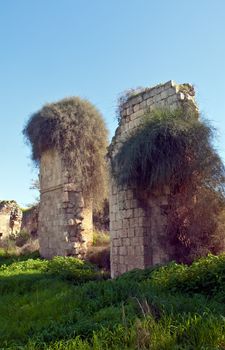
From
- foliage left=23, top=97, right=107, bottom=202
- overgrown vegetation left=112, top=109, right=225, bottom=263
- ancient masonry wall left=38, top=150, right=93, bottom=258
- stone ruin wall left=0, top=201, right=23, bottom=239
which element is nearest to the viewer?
overgrown vegetation left=112, top=109, right=225, bottom=263

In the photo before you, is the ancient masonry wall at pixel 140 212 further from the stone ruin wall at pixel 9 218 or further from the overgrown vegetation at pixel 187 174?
the stone ruin wall at pixel 9 218

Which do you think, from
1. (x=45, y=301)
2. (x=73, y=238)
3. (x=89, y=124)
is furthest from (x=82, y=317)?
(x=89, y=124)

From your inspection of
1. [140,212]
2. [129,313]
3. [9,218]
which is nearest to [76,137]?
[140,212]

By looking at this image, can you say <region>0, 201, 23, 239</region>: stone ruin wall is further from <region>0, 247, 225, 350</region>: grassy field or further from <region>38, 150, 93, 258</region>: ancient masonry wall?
<region>0, 247, 225, 350</region>: grassy field

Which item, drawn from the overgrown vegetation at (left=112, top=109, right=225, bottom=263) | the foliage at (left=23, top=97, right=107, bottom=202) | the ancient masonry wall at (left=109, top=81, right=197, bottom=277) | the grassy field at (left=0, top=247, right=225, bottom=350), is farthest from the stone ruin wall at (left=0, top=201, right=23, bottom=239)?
the overgrown vegetation at (left=112, top=109, right=225, bottom=263)

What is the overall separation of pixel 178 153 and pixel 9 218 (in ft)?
48.3

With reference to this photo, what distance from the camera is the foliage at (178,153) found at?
27.4 feet

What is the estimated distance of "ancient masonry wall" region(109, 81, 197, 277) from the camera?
9102mm

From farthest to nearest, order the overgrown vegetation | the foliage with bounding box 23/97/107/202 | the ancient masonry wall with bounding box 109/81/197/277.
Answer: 1. the foliage with bounding box 23/97/107/202
2. the ancient masonry wall with bounding box 109/81/197/277
3. the overgrown vegetation

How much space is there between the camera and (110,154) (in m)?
11.1

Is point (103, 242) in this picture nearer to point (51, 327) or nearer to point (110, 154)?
point (110, 154)

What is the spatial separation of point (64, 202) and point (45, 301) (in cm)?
749

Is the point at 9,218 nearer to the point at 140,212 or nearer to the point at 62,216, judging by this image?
the point at 62,216

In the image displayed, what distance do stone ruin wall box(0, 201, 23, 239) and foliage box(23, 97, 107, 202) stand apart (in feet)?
25.1
